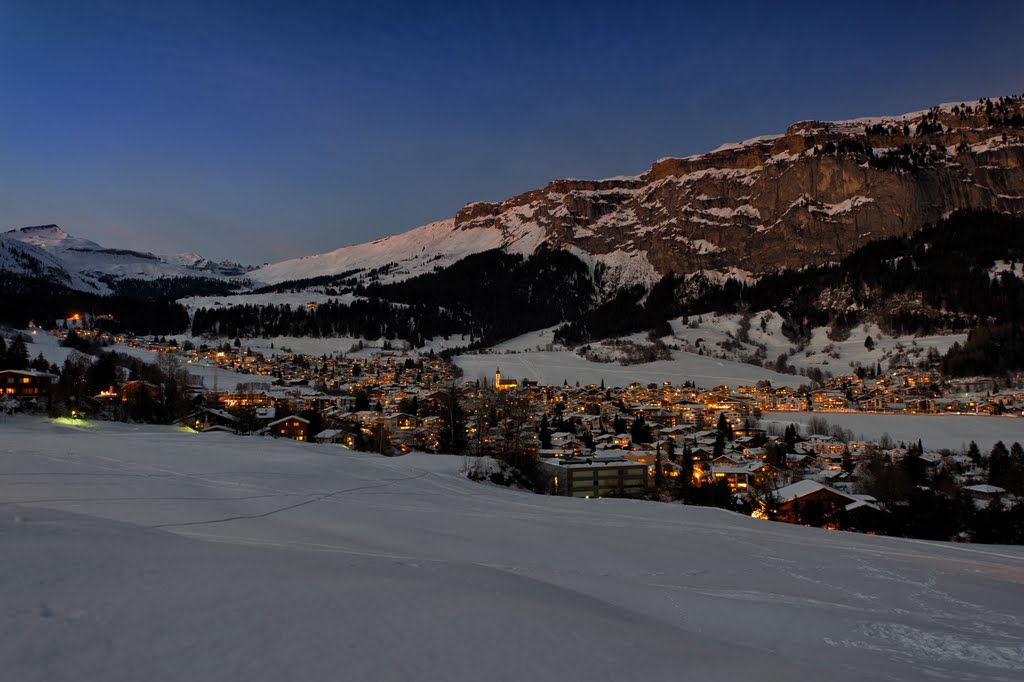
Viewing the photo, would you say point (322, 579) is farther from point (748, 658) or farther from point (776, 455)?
point (776, 455)

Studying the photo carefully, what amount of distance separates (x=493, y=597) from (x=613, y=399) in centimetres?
9415

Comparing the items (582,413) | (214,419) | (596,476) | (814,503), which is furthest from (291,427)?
(582,413)

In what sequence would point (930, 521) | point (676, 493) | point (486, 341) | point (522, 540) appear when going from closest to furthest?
point (522, 540), point (930, 521), point (676, 493), point (486, 341)

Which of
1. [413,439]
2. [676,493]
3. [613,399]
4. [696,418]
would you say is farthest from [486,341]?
[676,493]

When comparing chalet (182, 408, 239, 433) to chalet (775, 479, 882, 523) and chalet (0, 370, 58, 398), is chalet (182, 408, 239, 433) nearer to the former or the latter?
chalet (0, 370, 58, 398)

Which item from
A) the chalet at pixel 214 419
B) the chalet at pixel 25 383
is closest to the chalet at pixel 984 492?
the chalet at pixel 214 419

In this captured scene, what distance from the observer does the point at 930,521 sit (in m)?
25.2

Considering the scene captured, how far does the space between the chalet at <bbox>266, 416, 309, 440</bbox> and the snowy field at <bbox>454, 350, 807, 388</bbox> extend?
62.3 meters

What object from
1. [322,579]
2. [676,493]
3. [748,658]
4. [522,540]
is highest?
[322,579]

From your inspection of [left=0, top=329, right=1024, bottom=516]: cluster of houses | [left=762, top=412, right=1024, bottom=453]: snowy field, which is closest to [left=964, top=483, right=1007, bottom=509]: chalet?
[left=0, top=329, right=1024, bottom=516]: cluster of houses

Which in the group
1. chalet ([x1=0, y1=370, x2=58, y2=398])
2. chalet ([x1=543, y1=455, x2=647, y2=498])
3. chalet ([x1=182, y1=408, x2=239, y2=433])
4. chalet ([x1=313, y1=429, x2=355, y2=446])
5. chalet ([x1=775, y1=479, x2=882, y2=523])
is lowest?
chalet ([x1=543, y1=455, x2=647, y2=498])

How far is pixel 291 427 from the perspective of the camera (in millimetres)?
52188

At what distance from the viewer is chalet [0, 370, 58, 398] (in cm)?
4812

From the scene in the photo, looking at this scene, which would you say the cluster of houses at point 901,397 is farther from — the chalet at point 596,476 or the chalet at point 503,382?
the chalet at point 596,476
